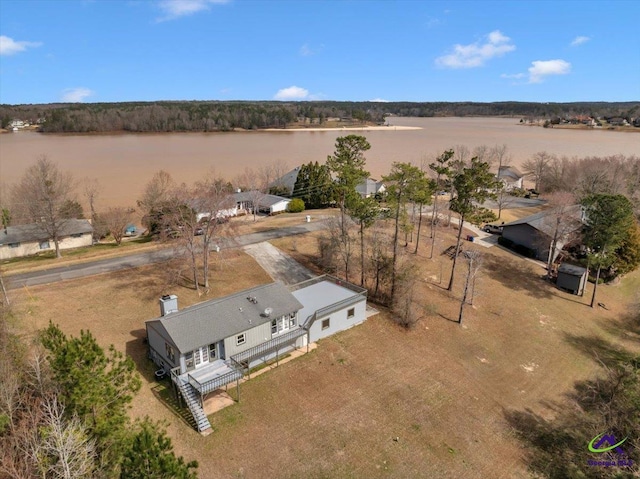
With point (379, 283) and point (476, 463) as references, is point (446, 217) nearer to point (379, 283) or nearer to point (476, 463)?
point (379, 283)

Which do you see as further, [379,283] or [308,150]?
[308,150]

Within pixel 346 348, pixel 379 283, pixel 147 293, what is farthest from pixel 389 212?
pixel 147 293

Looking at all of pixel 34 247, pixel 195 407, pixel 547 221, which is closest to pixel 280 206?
pixel 34 247

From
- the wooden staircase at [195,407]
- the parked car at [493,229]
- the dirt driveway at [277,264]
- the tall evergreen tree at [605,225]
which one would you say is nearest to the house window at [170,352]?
the wooden staircase at [195,407]

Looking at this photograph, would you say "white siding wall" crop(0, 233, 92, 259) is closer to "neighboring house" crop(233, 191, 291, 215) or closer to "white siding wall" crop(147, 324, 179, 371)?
"neighboring house" crop(233, 191, 291, 215)

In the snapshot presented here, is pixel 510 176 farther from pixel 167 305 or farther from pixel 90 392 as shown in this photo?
pixel 90 392

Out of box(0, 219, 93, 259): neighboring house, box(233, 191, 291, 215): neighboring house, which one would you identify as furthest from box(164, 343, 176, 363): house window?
box(233, 191, 291, 215): neighboring house

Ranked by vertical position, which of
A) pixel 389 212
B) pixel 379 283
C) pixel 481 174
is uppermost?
pixel 481 174

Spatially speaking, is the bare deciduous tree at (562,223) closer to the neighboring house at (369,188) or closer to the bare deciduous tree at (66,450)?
the neighboring house at (369,188)
